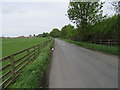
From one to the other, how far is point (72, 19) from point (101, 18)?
5.55 m

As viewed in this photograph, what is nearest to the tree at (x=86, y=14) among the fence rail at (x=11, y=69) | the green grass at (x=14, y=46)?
the green grass at (x=14, y=46)

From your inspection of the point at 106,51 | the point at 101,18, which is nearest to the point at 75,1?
the point at 101,18

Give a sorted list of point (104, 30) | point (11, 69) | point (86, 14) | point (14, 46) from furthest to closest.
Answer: point (14, 46)
point (86, 14)
point (104, 30)
point (11, 69)

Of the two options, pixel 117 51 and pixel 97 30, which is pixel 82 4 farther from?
pixel 117 51

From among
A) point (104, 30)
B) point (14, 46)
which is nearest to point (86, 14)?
point (104, 30)

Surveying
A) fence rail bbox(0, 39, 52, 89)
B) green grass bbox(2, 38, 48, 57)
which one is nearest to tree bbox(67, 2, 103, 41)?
green grass bbox(2, 38, 48, 57)

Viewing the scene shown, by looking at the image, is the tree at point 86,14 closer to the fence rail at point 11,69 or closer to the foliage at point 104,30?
the foliage at point 104,30

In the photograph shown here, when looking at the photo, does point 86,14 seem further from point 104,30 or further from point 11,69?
point 11,69

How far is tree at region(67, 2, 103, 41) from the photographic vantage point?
1725 cm

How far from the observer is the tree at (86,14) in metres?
17.2

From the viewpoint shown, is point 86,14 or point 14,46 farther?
point 14,46

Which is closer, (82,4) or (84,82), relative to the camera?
(84,82)

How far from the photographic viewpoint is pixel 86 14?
17516 mm

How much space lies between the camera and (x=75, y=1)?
1833cm
